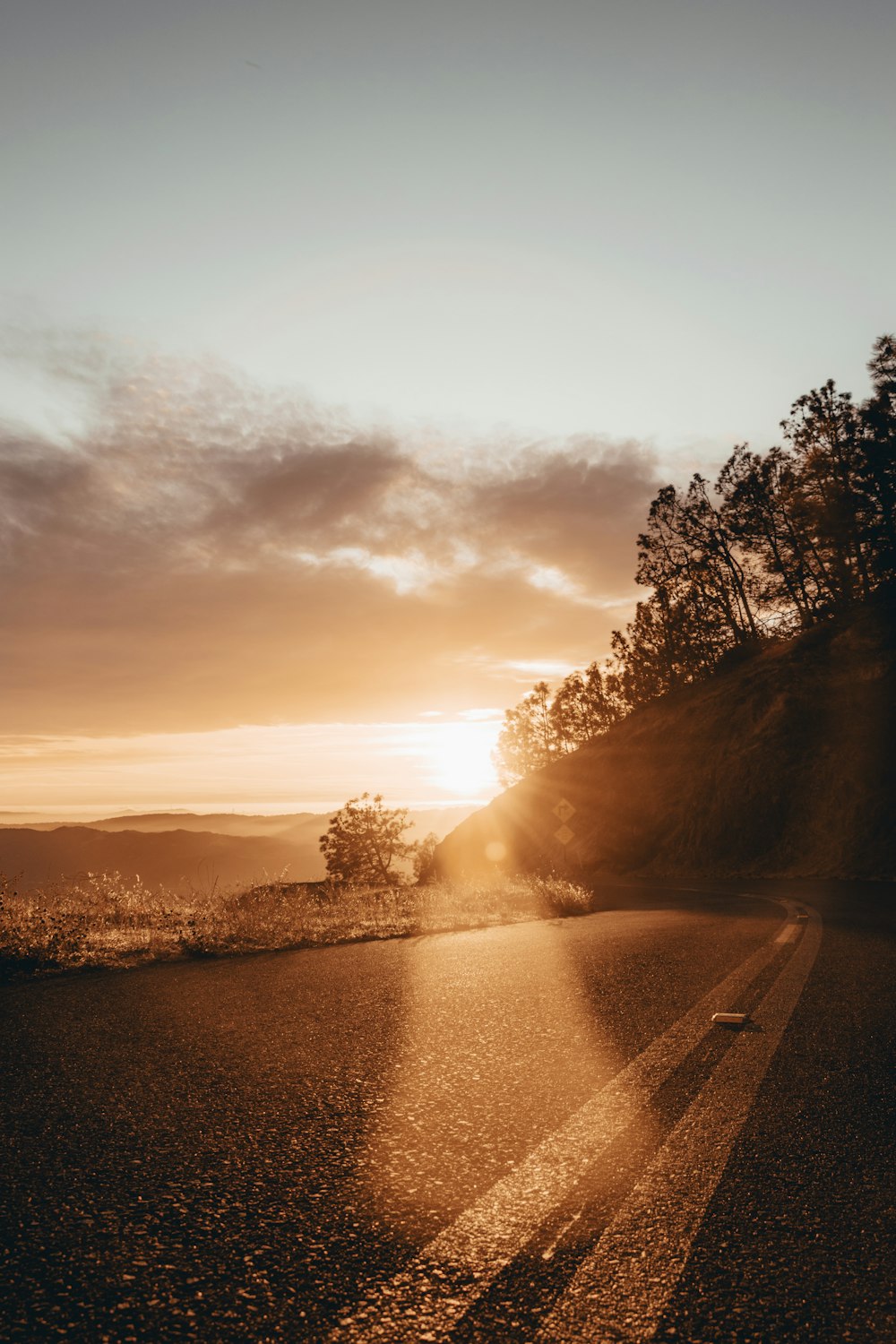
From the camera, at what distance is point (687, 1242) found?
2.42 metres

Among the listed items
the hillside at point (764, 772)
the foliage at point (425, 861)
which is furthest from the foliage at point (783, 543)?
the foliage at point (425, 861)

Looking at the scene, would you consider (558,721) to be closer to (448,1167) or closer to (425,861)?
(425,861)

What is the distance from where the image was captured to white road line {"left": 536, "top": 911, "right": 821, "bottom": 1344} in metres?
2.02

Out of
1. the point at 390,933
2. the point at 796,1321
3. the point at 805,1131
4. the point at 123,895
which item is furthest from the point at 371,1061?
the point at 123,895

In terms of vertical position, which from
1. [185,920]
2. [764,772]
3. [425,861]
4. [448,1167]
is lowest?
[425,861]

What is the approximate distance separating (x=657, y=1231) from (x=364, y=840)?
71.0m

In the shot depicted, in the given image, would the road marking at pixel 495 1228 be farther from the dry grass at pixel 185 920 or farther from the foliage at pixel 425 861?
the foliage at pixel 425 861

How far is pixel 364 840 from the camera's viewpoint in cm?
7144

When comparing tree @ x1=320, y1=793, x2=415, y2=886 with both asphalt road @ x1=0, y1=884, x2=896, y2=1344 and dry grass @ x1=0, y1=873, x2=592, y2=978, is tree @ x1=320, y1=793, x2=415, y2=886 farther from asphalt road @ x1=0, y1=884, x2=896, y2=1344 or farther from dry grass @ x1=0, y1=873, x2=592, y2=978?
asphalt road @ x1=0, y1=884, x2=896, y2=1344

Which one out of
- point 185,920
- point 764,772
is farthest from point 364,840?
point 185,920

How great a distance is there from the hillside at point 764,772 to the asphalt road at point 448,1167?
84.1 feet

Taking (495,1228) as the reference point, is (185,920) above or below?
below

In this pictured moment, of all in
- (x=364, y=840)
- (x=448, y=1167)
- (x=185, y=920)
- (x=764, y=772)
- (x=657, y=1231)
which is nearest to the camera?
(x=657, y=1231)

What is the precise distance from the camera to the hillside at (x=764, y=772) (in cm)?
3044
